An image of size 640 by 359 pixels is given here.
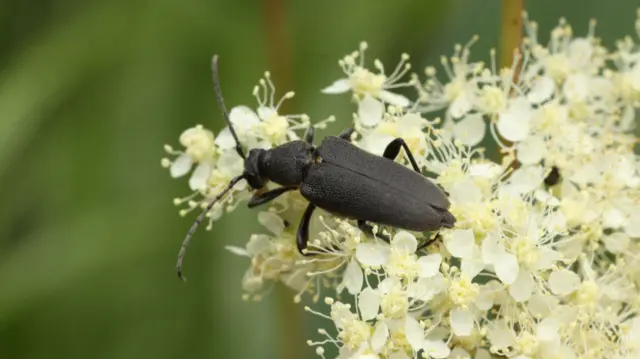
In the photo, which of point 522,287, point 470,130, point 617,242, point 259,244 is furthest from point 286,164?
point 617,242

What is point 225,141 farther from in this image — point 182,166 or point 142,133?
point 142,133

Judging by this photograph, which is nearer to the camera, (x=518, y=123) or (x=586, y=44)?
(x=518, y=123)

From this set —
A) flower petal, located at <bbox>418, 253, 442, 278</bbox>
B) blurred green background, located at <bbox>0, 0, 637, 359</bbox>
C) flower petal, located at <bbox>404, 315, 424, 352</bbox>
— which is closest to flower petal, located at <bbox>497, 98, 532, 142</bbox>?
flower petal, located at <bbox>418, 253, 442, 278</bbox>

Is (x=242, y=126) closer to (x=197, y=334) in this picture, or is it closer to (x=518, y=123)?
(x=518, y=123)

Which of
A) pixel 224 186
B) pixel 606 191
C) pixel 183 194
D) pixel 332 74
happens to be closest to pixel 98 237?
pixel 183 194

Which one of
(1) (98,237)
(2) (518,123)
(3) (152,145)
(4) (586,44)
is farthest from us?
(3) (152,145)

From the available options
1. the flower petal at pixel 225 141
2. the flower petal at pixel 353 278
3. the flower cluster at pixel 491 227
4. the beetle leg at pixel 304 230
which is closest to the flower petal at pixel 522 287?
the flower cluster at pixel 491 227
